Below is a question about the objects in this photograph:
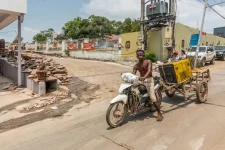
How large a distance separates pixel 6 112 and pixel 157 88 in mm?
4847

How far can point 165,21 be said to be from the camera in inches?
786

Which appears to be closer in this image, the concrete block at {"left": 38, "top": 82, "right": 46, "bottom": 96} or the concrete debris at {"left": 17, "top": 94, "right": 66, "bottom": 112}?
the concrete debris at {"left": 17, "top": 94, "right": 66, "bottom": 112}

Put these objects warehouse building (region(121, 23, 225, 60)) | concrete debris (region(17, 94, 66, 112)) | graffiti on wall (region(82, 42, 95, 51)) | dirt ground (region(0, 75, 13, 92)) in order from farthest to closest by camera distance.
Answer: graffiti on wall (region(82, 42, 95, 51)) → warehouse building (region(121, 23, 225, 60)) → dirt ground (region(0, 75, 13, 92)) → concrete debris (region(17, 94, 66, 112))

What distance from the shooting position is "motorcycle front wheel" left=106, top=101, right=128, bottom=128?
5.04m

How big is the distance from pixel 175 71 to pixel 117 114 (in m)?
2.48

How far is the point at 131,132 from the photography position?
4797 mm

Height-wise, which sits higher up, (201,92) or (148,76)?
(148,76)

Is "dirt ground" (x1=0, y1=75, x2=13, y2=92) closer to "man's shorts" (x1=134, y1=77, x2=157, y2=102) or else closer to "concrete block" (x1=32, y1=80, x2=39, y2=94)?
"concrete block" (x1=32, y1=80, x2=39, y2=94)

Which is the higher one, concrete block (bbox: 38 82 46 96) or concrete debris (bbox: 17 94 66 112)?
concrete block (bbox: 38 82 46 96)

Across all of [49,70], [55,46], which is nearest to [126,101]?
[49,70]

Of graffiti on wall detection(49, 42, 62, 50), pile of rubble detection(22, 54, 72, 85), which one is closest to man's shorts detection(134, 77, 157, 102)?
pile of rubble detection(22, 54, 72, 85)

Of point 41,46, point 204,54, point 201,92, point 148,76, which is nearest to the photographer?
point 148,76

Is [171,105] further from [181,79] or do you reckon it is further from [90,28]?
[90,28]

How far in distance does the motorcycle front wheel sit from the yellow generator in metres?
2.16
